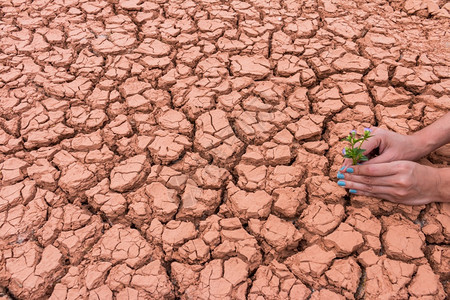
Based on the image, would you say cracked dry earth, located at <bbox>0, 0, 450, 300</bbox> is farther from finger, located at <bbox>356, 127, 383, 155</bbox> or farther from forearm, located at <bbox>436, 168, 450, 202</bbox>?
finger, located at <bbox>356, 127, 383, 155</bbox>

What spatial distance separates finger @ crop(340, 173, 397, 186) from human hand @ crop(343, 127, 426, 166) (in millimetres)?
65

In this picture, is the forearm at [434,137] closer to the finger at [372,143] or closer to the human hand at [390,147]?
the human hand at [390,147]

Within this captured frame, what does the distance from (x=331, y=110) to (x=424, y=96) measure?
598 mm

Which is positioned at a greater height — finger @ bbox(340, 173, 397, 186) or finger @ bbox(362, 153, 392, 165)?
finger @ bbox(362, 153, 392, 165)

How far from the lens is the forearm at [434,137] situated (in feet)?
5.75

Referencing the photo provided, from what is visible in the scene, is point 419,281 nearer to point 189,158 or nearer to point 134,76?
point 189,158

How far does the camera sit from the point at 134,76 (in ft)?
7.88

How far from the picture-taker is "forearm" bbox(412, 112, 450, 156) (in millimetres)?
1754

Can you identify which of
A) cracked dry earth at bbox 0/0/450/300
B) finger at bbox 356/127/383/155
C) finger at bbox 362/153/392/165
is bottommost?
cracked dry earth at bbox 0/0/450/300

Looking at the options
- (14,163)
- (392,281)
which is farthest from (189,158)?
(392,281)

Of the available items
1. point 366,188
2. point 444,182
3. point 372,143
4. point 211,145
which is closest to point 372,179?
point 366,188

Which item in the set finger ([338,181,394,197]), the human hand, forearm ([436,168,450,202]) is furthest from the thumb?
forearm ([436,168,450,202])

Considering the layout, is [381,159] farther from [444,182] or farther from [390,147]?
[444,182]

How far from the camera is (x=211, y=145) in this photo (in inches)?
78.4
